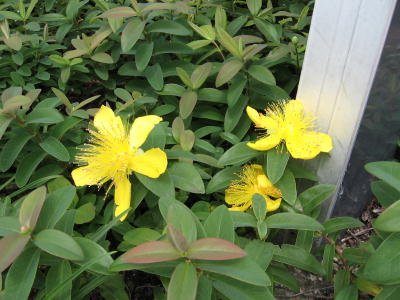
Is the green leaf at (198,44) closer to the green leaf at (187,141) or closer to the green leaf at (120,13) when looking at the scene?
the green leaf at (120,13)

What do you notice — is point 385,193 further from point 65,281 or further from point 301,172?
point 65,281

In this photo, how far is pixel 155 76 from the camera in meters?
1.24

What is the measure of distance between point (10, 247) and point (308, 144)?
0.68 meters

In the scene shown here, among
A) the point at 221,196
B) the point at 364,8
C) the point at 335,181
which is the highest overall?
the point at 364,8

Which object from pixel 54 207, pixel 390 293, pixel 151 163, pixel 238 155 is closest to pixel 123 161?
pixel 151 163

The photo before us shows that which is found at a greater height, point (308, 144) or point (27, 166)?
point (308, 144)

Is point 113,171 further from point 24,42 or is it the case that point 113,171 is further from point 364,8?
point 24,42

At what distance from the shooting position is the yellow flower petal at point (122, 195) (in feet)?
2.91

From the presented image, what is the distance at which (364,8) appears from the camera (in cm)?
76

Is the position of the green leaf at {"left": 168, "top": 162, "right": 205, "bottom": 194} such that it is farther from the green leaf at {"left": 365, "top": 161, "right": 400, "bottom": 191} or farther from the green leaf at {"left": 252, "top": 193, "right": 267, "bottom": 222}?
the green leaf at {"left": 365, "top": 161, "right": 400, "bottom": 191}

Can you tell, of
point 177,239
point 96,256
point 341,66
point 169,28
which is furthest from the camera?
point 169,28

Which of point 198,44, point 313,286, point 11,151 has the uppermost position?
point 198,44

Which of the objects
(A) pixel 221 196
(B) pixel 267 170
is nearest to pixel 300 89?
(B) pixel 267 170

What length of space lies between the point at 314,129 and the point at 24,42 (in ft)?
3.49
